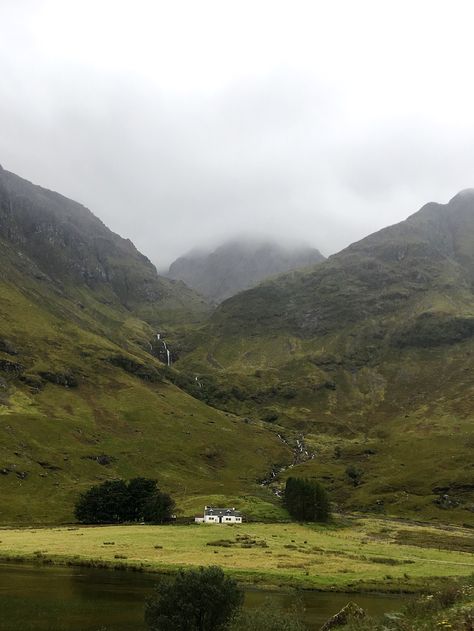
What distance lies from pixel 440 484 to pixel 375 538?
75.5m

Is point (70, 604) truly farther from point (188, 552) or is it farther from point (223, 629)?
point (188, 552)

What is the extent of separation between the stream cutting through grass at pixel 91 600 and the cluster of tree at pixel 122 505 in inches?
2605

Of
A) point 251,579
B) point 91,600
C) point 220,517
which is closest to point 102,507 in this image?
point 220,517

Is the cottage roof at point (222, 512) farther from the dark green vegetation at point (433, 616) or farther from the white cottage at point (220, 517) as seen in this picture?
the dark green vegetation at point (433, 616)

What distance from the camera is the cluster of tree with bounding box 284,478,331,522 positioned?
464ft

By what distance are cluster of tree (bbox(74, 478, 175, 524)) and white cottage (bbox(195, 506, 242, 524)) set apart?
32.1 ft

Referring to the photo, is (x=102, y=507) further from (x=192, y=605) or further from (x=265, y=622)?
(x=265, y=622)

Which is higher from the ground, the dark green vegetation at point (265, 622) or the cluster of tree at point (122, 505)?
the dark green vegetation at point (265, 622)

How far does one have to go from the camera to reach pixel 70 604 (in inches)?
1991

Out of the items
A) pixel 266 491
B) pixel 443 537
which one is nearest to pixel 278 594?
pixel 443 537

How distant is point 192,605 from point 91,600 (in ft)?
82.2

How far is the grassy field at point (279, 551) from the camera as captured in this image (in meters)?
72.1

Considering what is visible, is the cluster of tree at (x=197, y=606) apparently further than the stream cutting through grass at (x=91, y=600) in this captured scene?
No

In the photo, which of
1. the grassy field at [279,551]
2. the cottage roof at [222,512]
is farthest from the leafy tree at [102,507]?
the cottage roof at [222,512]
